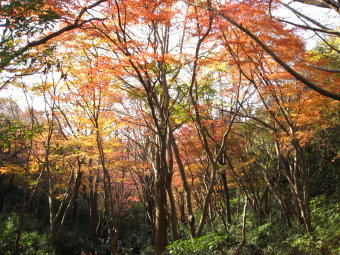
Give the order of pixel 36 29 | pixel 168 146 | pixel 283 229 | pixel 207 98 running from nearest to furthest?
pixel 36 29
pixel 168 146
pixel 283 229
pixel 207 98

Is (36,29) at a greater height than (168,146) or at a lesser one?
greater

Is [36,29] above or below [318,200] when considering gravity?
above

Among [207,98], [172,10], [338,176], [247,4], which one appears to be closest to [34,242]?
[207,98]

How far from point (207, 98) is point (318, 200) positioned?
6152 mm

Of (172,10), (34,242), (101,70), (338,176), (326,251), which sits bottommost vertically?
(326,251)

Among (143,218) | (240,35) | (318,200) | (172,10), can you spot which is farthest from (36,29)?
(143,218)

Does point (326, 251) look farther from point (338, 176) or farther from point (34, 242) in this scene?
point (34, 242)

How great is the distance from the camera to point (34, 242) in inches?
448

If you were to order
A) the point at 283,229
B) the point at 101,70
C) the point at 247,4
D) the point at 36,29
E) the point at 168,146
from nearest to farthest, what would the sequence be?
1. the point at 36,29
2. the point at 247,4
3. the point at 101,70
4. the point at 168,146
5. the point at 283,229

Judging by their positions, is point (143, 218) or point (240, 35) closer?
point (240, 35)

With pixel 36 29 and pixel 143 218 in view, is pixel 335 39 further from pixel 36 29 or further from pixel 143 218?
pixel 143 218

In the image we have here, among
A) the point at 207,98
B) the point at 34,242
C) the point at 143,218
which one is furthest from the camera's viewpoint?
the point at 143,218

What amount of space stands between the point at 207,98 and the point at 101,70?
6.26 meters

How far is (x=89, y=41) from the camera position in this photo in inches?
324
